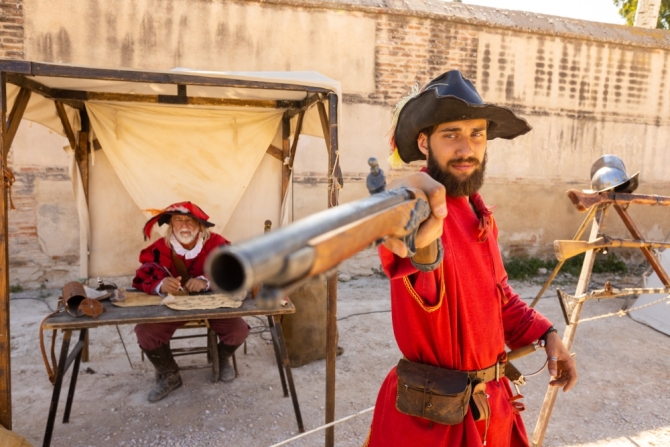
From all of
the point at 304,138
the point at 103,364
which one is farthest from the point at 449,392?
the point at 304,138

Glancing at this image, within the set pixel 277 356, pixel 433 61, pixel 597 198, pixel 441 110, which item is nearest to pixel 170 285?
pixel 277 356

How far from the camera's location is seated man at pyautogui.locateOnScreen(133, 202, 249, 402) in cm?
398

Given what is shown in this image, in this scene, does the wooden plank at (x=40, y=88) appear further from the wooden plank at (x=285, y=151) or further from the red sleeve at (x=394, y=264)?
the red sleeve at (x=394, y=264)

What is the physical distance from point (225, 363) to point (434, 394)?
3.08 m

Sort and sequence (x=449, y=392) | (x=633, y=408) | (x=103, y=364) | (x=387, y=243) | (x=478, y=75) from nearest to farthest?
(x=387, y=243) < (x=449, y=392) < (x=633, y=408) < (x=103, y=364) < (x=478, y=75)

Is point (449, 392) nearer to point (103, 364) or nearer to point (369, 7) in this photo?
point (103, 364)

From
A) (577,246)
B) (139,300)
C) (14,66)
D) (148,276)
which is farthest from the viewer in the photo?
(148,276)

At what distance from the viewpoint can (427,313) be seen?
1.71 metres

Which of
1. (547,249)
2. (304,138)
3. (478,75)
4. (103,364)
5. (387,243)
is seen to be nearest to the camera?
(387,243)

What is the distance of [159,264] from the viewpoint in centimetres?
427

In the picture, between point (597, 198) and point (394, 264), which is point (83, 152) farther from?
point (597, 198)

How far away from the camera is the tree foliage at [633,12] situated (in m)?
13.8

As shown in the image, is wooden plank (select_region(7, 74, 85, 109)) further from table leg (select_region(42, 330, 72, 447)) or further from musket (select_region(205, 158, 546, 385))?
musket (select_region(205, 158, 546, 385))

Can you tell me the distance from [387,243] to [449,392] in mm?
855
